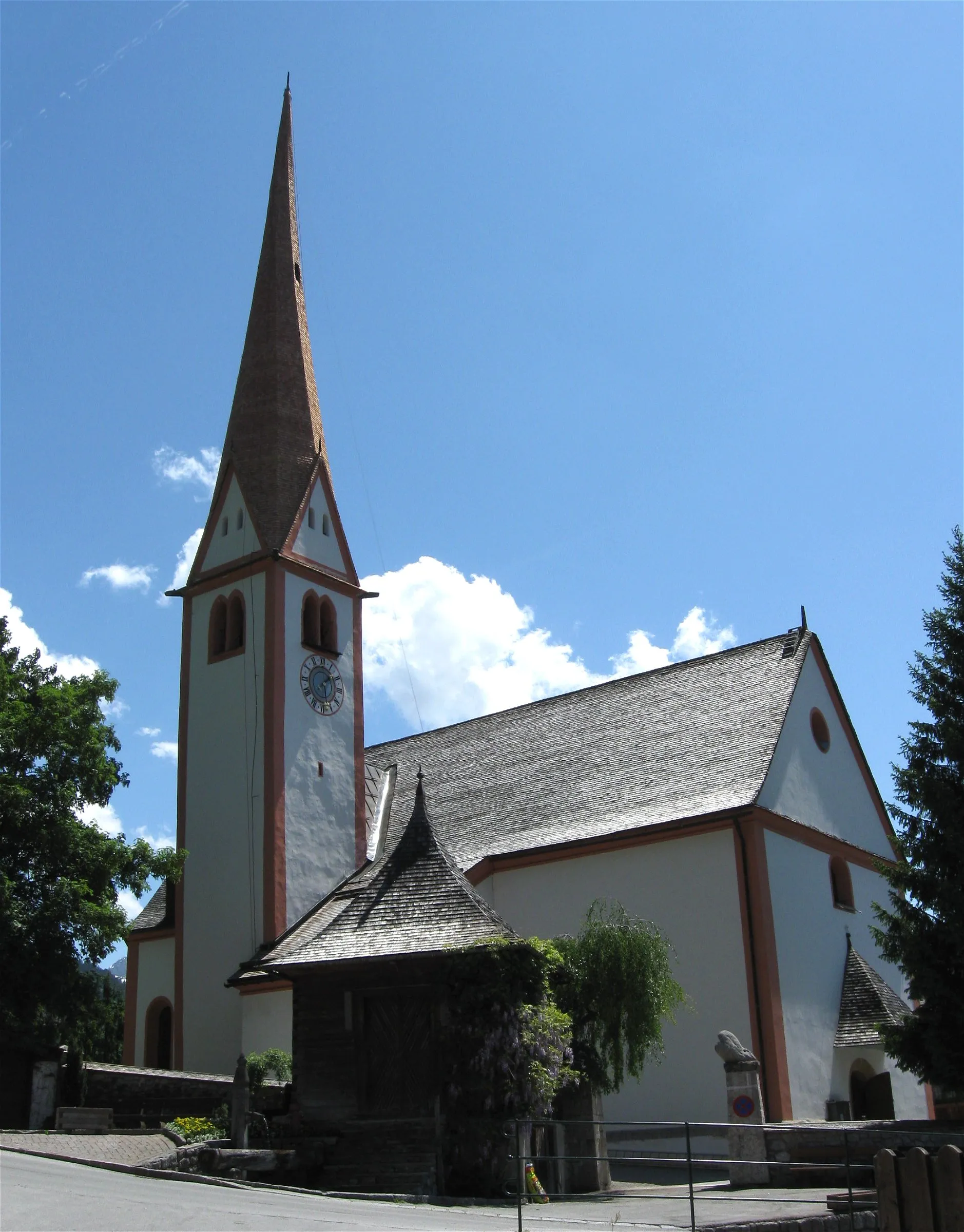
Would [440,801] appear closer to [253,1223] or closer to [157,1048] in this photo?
[157,1048]

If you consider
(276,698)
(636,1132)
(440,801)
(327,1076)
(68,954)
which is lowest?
(636,1132)

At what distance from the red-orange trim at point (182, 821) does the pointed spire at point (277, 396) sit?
10.6 ft

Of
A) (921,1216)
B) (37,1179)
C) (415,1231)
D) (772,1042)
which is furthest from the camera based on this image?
(772,1042)

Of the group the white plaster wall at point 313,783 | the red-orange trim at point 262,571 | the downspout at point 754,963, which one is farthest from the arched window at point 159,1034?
the downspout at point 754,963

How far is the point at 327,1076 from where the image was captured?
1773 centimetres

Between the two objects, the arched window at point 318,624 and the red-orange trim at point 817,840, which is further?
the arched window at point 318,624

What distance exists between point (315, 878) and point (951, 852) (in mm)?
14255

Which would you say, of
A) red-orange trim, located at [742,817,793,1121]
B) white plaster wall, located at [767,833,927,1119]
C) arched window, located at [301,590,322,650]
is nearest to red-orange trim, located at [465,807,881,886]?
white plaster wall, located at [767,833,927,1119]

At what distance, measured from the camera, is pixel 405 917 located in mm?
17609

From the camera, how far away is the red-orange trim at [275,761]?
89.4 ft

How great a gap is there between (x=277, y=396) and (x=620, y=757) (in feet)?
43.5

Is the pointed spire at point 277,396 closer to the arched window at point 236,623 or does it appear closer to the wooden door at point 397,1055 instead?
the arched window at point 236,623

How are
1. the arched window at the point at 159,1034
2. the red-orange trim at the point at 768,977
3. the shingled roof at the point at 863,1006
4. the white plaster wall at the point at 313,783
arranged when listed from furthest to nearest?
1. the arched window at the point at 159,1034
2. the white plaster wall at the point at 313,783
3. the shingled roof at the point at 863,1006
4. the red-orange trim at the point at 768,977

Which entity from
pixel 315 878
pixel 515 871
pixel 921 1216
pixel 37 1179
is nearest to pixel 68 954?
pixel 315 878
